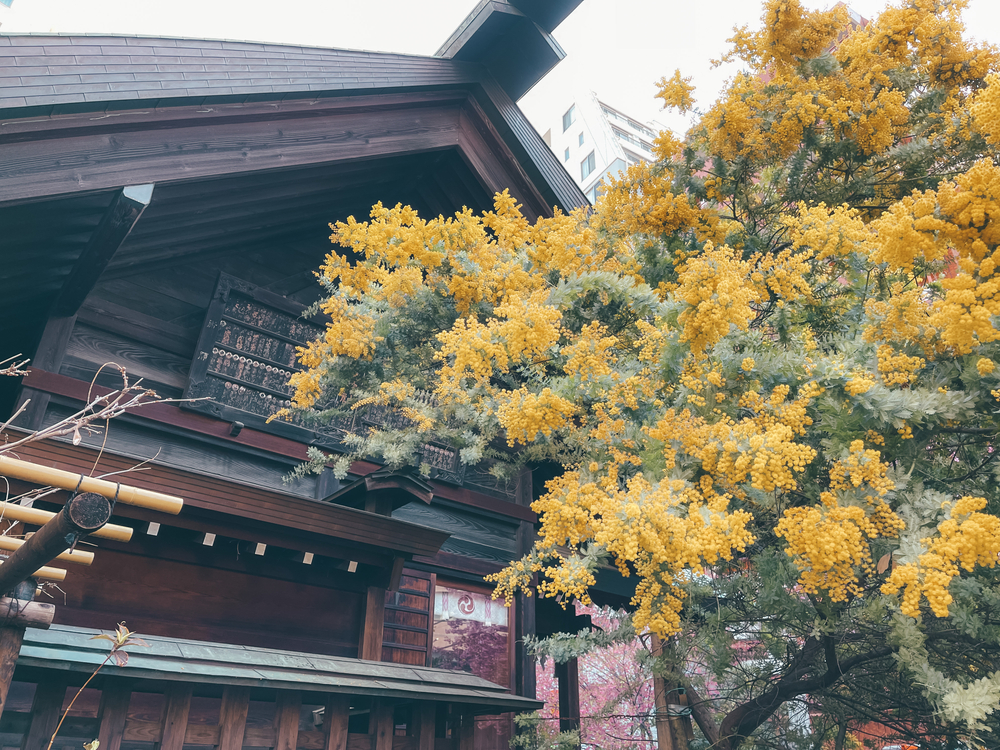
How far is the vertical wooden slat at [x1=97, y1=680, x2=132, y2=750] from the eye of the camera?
11.7 feet

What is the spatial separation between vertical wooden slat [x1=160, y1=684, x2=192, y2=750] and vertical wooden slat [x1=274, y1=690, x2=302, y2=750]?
0.57m

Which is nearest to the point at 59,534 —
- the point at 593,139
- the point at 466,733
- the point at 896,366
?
the point at 466,733

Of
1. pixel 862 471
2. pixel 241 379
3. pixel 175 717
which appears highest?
pixel 241 379

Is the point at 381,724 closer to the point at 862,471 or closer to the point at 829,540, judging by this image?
the point at 829,540

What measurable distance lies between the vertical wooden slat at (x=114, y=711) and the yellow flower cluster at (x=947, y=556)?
4.17m

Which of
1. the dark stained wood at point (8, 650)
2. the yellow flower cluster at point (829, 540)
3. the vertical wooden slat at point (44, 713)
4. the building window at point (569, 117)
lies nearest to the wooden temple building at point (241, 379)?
the vertical wooden slat at point (44, 713)

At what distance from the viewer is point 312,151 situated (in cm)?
671

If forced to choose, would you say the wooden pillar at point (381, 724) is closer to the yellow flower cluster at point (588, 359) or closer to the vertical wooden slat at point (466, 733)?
the vertical wooden slat at point (466, 733)

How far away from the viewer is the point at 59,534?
2.21m

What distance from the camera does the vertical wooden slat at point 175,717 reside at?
3734 mm

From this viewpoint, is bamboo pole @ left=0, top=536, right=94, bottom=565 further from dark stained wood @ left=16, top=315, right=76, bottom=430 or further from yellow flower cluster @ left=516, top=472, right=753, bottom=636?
dark stained wood @ left=16, top=315, right=76, bottom=430

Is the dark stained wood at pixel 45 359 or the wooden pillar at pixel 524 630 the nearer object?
the dark stained wood at pixel 45 359

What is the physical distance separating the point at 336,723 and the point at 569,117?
5314 centimetres

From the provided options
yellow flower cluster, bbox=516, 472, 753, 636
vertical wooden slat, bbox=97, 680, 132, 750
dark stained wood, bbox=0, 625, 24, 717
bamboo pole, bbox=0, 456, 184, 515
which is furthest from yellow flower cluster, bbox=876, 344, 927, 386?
vertical wooden slat, bbox=97, 680, 132, 750
